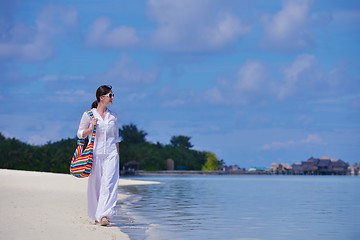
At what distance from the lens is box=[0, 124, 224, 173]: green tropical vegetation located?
59.8 meters

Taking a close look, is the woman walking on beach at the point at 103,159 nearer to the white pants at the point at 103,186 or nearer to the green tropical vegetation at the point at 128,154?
the white pants at the point at 103,186

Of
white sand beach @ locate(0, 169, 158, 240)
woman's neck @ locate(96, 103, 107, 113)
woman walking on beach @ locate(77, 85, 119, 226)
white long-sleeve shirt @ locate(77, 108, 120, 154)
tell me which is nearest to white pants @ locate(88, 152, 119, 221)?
woman walking on beach @ locate(77, 85, 119, 226)

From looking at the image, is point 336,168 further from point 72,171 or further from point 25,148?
point 72,171

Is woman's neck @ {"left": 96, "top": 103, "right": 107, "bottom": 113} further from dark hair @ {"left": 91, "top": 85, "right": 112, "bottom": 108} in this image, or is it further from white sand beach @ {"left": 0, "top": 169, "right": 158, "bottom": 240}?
white sand beach @ {"left": 0, "top": 169, "right": 158, "bottom": 240}

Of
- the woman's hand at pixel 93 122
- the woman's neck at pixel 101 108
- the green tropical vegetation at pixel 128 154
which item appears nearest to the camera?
the woman's hand at pixel 93 122

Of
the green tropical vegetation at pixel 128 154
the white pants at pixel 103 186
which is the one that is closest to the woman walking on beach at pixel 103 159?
the white pants at pixel 103 186

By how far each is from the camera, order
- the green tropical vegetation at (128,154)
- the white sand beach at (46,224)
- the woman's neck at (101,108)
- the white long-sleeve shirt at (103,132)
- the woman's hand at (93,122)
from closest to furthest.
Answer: the white sand beach at (46,224) → the woman's hand at (93,122) → the white long-sleeve shirt at (103,132) → the woman's neck at (101,108) → the green tropical vegetation at (128,154)

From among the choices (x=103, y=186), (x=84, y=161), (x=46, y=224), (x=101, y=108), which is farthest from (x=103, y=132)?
(x=46, y=224)

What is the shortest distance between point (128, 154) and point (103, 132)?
289 feet

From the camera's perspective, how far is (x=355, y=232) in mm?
9953

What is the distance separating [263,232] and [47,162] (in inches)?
2114

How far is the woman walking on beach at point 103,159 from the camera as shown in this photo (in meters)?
9.47

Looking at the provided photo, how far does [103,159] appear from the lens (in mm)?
9633

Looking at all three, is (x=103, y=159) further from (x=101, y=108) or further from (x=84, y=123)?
(x=101, y=108)
